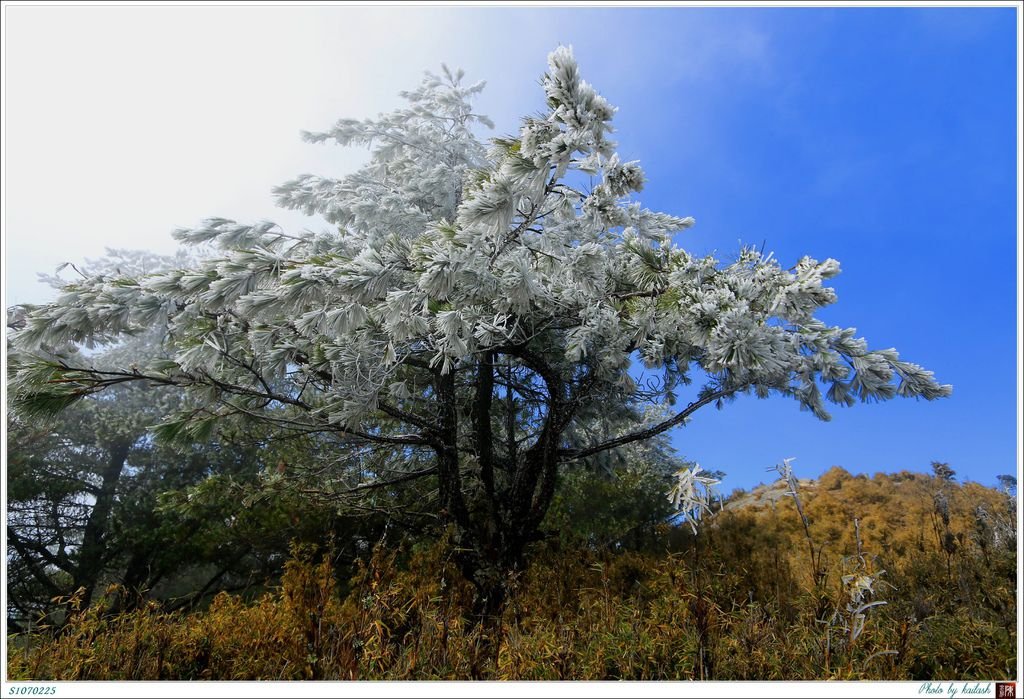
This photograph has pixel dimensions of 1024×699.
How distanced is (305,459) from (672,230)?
4.28m

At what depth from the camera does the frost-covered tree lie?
2.96 meters

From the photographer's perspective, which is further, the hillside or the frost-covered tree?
the frost-covered tree

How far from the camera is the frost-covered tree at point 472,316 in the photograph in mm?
2965

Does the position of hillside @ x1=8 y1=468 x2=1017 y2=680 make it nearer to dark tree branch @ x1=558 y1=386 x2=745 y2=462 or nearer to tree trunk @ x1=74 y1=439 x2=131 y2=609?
dark tree branch @ x1=558 y1=386 x2=745 y2=462

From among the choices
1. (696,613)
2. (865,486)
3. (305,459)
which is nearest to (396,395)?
(305,459)

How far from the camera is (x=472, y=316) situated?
140 inches

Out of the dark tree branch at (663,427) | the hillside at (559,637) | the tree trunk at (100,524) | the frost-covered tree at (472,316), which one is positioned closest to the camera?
the hillside at (559,637)

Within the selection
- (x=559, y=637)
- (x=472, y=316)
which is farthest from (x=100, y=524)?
(x=559, y=637)

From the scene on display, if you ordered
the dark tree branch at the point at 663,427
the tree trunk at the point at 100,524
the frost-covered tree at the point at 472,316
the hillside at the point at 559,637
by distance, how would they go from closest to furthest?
the hillside at the point at 559,637 → the frost-covered tree at the point at 472,316 → the dark tree branch at the point at 663,427 → the tree trunk at the point at 100,524

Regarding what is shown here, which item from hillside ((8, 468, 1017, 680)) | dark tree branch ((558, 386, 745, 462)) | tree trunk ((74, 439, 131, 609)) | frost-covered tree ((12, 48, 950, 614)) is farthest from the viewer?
tree trunk ((74, 439, 131, 609))

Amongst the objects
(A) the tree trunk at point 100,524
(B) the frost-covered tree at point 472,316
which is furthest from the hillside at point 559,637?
(A) the tree trunk at point 100,524

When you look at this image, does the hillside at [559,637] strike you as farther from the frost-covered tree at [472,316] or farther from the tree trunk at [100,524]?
the tree trunk at [100,524]

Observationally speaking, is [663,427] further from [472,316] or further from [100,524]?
[100,524]

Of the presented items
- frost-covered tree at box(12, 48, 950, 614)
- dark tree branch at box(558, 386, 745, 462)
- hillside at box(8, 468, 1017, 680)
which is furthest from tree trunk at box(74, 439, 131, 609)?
dark tree branch at box(558, 386, 745, 462)
